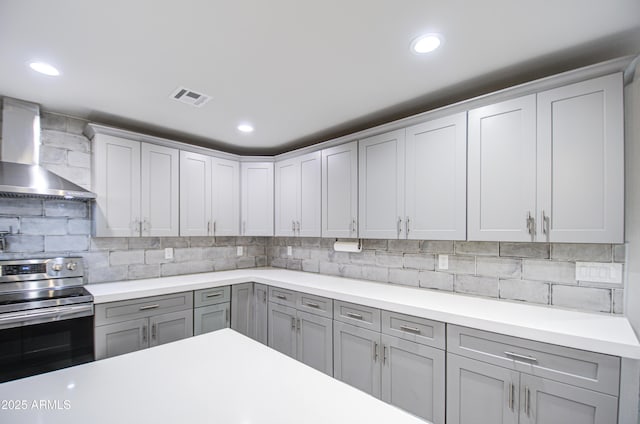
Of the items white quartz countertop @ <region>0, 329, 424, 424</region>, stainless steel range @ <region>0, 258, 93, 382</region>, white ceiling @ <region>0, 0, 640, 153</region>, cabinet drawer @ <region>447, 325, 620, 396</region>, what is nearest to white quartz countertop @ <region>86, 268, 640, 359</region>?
cabinet drawer @ <region>447, 325, 620, 396</region>

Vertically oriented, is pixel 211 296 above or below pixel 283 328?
above

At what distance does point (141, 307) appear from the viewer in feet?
8.02

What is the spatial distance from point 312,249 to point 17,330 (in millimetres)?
2515

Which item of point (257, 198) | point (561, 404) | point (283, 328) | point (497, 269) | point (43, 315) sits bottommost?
point (283, 328)

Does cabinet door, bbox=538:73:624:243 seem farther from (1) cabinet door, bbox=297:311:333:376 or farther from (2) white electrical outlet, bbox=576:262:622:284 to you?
(1) cabinet door, bbox=297:311:333:376

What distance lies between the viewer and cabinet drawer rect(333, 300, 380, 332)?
83.4 inches

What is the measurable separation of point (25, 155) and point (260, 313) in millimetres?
2393

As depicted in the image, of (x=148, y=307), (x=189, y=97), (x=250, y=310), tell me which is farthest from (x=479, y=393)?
(x=189, y=97)

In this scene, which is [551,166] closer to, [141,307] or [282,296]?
[282,296]

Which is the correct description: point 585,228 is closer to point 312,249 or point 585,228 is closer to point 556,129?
point 556,129

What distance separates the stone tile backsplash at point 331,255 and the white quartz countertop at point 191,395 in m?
1.73

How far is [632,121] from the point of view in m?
1.60

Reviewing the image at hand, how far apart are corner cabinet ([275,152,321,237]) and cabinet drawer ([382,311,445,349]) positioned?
4.21 feet

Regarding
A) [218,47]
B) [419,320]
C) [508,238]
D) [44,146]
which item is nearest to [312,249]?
[419,320]
